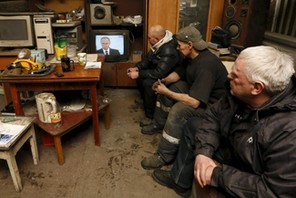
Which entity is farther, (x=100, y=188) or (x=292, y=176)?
(x=100, y=188)

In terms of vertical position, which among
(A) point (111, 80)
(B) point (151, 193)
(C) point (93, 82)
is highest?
(C) point (93, 82)

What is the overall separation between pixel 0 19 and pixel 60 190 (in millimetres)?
2065

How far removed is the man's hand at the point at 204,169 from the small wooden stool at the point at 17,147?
47.0 inches

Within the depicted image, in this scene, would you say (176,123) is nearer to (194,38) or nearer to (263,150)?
(194,38)

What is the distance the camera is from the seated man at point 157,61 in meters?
2.62

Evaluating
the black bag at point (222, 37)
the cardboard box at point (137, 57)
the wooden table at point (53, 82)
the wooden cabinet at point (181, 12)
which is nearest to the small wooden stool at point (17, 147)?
the wooden table at point (53, 82)

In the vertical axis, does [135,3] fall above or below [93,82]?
above

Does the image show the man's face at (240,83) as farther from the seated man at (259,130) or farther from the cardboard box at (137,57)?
the cardboard box at (137,57)

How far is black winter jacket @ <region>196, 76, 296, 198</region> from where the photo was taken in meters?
1.00

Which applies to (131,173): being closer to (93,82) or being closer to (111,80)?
(93,82)

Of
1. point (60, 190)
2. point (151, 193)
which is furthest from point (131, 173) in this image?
point (60, 190)

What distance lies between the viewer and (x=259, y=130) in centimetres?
112

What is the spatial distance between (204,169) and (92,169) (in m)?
1.09

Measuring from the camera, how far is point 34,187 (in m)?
1.87
